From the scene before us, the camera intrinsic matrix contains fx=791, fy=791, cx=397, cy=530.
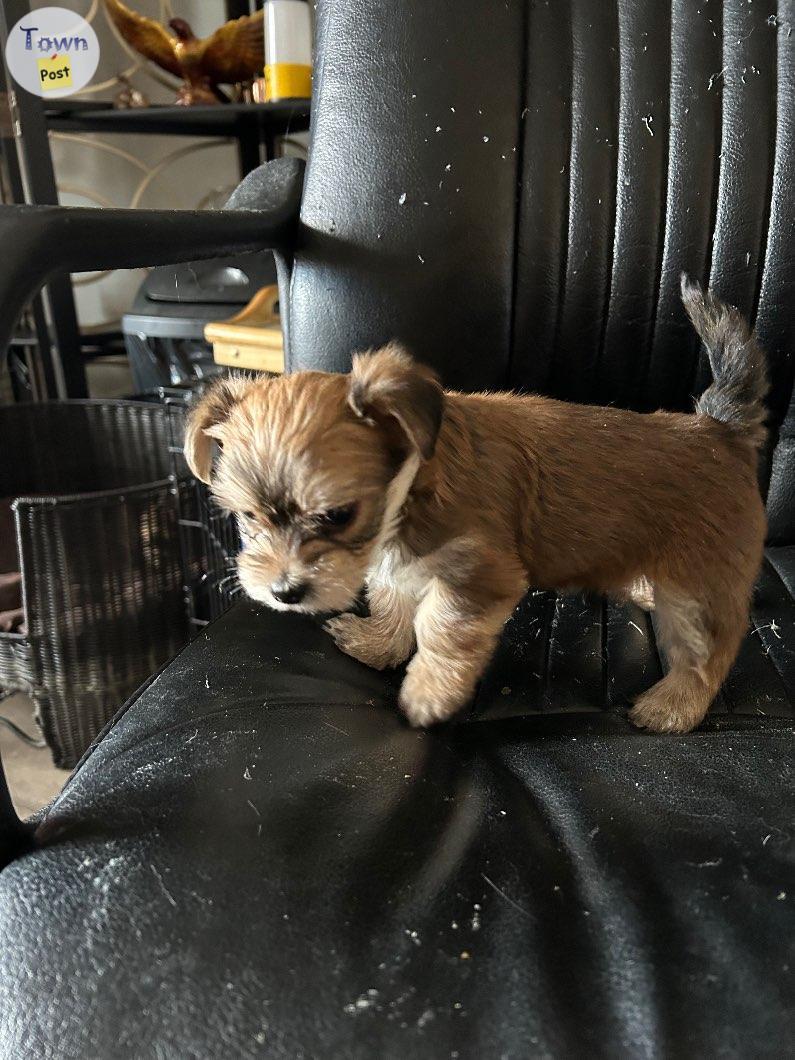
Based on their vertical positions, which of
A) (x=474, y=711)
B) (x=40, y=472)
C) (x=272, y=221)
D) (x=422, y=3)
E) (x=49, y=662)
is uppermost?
(x=422, y=3)

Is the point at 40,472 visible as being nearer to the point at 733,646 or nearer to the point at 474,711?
the point at 474,711

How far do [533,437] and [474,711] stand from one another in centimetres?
38

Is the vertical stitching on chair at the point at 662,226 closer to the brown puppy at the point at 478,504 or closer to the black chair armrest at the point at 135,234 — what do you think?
the brown puppy at the point at 478,504

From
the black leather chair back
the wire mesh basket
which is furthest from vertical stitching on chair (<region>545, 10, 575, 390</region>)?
the wire mesh basket

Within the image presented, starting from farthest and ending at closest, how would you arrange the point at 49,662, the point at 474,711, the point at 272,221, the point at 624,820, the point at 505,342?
the point at 49,662 < the point at 505,342 < the point at 272,221 < the point at 474,711 < the point at 624,820

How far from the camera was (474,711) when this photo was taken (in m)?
1.01

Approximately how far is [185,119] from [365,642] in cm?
211

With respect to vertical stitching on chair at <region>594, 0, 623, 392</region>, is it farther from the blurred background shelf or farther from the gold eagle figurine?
the gold eagle figurine

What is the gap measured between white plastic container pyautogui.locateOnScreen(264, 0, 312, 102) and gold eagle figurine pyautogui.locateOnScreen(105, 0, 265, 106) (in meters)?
0.17

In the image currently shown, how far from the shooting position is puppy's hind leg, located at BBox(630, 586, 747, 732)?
966 mm

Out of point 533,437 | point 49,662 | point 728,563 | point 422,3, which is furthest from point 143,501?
point 728,563

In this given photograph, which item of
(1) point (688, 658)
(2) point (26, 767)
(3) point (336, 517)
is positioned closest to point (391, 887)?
(3) point (336, 517)

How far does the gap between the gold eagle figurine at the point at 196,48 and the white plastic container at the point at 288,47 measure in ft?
0.57

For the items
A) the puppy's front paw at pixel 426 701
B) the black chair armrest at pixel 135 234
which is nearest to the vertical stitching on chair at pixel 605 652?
the puppy's front paw at pixel 426 701
